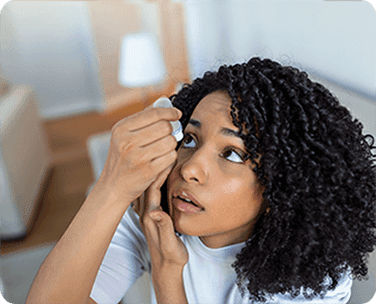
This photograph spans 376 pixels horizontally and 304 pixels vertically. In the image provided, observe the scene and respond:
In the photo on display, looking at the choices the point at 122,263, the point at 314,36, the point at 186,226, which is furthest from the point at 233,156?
the point at 314,36

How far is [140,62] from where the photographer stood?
282 cm

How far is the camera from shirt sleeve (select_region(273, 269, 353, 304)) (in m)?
0.84

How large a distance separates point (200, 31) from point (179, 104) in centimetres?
231

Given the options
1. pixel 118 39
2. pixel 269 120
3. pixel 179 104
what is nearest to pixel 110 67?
pixel 118 39

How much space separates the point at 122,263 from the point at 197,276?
0.21 m

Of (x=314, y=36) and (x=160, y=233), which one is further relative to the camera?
(x=314, y=36)

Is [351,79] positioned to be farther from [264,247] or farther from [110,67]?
[110,67]

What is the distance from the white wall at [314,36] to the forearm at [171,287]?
587 mm

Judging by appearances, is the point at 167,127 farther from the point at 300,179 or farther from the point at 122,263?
the point at 122,263

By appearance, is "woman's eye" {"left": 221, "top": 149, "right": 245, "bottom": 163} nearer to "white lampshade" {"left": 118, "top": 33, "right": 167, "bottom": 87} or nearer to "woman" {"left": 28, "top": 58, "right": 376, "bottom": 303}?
"woman" {"left": 28, "top": 58, "right": 376, "bottom": 303}

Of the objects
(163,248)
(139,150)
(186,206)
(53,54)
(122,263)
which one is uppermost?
(139,150)

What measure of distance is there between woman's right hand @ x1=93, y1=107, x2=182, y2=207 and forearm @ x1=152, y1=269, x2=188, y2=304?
24cm

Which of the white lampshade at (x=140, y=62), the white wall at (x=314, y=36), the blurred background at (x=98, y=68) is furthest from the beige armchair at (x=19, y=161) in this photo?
the white wall at (x=314, y=36)

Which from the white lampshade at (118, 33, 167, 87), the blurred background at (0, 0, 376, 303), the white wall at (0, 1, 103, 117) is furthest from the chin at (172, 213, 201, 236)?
the white wall at (0, 1, 103, 117)
